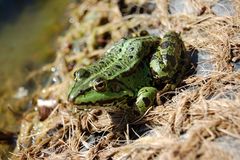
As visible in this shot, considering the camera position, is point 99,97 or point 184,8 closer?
point 99,97

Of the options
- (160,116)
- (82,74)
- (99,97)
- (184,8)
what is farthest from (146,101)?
(184,8)

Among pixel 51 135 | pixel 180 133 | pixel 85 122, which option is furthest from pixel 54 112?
pixel 180 133

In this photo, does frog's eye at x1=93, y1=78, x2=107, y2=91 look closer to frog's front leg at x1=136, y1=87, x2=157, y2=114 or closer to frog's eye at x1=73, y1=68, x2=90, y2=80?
frog's eye at x1=73, y1=68, x2=90, y2=80

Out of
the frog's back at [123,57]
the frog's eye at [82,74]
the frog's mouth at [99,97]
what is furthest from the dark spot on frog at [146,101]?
the frog's eye at [82,74]

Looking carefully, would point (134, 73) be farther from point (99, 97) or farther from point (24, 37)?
point (24, 37)

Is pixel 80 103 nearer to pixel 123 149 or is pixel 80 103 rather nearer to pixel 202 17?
pixel 123 149

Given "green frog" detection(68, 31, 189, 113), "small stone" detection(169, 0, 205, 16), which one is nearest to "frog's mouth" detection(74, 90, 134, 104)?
"green frog" detection(68, 31, 189, 113)
